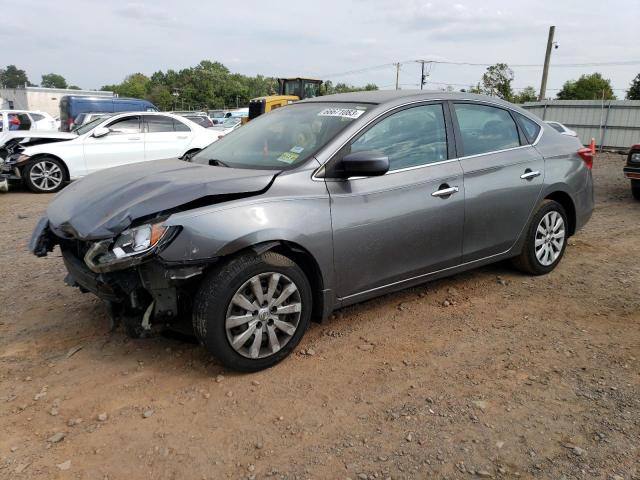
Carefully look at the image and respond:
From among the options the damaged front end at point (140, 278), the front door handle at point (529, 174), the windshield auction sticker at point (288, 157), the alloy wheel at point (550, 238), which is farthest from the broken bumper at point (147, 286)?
the alloy wheel at point (550, 238)

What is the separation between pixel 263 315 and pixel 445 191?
166 centimetres

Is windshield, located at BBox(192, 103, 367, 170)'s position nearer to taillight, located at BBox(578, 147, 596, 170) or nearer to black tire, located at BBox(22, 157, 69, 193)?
taillight, located at BBox(578, 147, 596, 170)

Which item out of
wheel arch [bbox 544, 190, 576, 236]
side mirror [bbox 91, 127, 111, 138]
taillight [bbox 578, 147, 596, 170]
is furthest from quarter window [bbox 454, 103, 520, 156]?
side mirror [bbox 91, 127, 111, 138]

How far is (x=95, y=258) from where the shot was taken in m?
2.90

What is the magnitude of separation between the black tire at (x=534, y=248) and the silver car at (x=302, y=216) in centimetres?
2

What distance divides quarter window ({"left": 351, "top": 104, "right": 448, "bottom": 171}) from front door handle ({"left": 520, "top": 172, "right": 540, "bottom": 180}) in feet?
2.92

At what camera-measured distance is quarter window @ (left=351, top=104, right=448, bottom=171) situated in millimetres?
3611

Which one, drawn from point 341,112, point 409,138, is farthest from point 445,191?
point 341,112

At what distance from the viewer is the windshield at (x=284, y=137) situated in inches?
139

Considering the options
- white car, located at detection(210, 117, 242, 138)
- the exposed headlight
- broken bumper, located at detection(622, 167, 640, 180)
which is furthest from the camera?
white car, located at detection(210, 117, 242, 138)

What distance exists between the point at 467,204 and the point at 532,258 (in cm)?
116

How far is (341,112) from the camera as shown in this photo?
12.4ft

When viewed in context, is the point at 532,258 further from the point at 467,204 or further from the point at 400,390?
the point at 400,390

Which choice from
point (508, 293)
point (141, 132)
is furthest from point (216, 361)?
point (141, 132)
